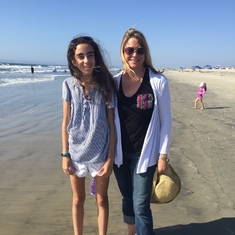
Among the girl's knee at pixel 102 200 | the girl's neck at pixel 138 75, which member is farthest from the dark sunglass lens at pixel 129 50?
the girl's knee at pixel 102 200

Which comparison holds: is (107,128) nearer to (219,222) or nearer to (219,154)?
(219,222)

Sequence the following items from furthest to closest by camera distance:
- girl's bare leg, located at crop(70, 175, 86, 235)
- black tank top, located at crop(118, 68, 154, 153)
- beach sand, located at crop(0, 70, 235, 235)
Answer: beach sand, located at crop(0, 70, 235, 235), girl's bare leg, located at crop(70, 175, 86, 235), black tank top, located at crop(118, 68, 154, 153)

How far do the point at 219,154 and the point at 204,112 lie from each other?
5.67 metres

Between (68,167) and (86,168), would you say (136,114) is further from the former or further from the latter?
(68,167)

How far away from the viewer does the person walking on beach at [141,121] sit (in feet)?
8.38

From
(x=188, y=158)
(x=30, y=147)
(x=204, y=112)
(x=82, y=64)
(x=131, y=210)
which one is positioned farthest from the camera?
(x=204, y=112)

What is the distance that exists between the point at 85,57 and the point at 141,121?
2.49 feet

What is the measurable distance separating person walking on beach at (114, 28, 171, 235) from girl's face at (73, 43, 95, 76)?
0.28 m

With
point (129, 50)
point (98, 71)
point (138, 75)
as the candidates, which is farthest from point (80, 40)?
point (138, 75)

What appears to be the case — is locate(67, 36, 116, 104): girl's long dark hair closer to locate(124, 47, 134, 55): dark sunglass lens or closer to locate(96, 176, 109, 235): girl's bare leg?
locate(124, 47, 134, 55): dark sunglass lens

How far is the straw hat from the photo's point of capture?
2.61m

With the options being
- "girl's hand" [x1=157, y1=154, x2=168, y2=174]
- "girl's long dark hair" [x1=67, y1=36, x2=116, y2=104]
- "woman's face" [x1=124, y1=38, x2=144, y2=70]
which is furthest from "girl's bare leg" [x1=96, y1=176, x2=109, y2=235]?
"woman's face" [x1=124, y1=38, x2=144, y2=70]

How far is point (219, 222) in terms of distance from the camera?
137 inches

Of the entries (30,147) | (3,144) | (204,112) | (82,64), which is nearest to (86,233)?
(82,64)
